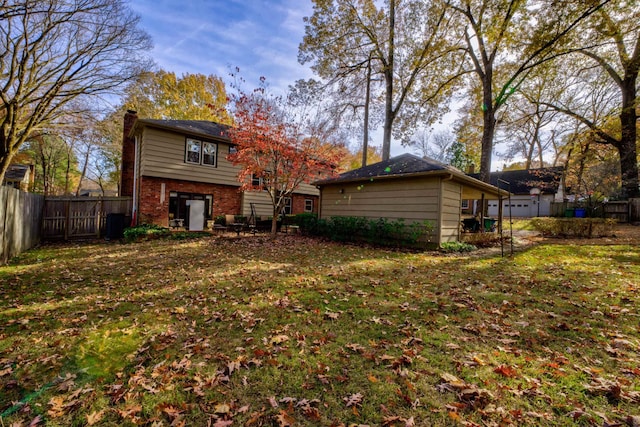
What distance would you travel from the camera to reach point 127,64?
12.2 meters

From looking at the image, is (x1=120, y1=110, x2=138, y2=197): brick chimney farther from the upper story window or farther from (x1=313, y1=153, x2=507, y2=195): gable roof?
(x1=313, y1=153, x2=507, y2=195): gable roof

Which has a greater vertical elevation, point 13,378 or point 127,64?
point 127,64

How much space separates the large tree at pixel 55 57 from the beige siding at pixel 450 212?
45.8ft

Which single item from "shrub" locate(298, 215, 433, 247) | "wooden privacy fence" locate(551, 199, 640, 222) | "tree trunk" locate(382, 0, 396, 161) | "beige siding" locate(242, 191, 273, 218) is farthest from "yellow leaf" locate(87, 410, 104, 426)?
"wooden privacy fence" locate(551, 199, 640, 222)

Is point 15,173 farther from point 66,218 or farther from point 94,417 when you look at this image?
point 94,417

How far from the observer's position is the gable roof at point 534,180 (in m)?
27.0

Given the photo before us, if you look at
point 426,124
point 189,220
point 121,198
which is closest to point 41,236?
point 121,198

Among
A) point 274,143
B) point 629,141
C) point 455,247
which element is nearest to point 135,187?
point 274,143

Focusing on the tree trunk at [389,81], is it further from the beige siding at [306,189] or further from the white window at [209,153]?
the white window at [209,153]

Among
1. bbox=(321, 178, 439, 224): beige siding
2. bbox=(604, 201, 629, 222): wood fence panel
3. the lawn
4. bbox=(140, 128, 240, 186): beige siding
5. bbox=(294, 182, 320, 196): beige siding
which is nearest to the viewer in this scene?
the lawn

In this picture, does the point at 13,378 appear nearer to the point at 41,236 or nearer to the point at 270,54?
the point at 41,236

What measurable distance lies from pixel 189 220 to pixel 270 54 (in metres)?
8.98

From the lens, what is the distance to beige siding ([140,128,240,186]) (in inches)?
498

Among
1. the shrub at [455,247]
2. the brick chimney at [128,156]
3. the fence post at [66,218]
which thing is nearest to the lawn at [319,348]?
the shrub at [455,247]
